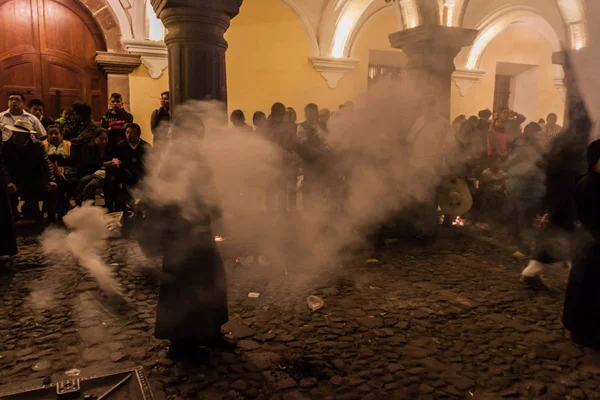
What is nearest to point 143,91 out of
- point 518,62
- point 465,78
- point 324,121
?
point 324,121

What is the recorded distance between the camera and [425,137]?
6.44 meters

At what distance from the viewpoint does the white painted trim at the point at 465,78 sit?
1371 cm

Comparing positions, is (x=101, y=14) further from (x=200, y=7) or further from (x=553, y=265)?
(x=553, y=265)

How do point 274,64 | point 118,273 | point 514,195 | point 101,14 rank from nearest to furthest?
point 118,273 → point 514,195 → point 101,14 → point 274,64

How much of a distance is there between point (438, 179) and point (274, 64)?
6.51 m

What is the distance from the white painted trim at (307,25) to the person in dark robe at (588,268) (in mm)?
9372

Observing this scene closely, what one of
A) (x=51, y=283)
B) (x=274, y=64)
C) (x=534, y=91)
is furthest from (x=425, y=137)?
(x=534, y=91)

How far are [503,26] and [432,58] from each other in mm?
8240

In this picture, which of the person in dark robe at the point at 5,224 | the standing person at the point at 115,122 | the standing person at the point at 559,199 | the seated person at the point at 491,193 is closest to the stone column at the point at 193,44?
the person in dark robe at the point at 5,224

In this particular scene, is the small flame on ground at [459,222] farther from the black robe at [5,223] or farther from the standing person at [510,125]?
the black robe at [5,223]

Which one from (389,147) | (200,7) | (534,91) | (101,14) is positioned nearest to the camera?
(200,7)

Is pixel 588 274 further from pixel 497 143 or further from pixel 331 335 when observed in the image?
pixel 497 143

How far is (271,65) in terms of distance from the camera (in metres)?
11.9

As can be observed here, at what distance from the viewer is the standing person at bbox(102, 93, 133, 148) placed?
25.6 ft
